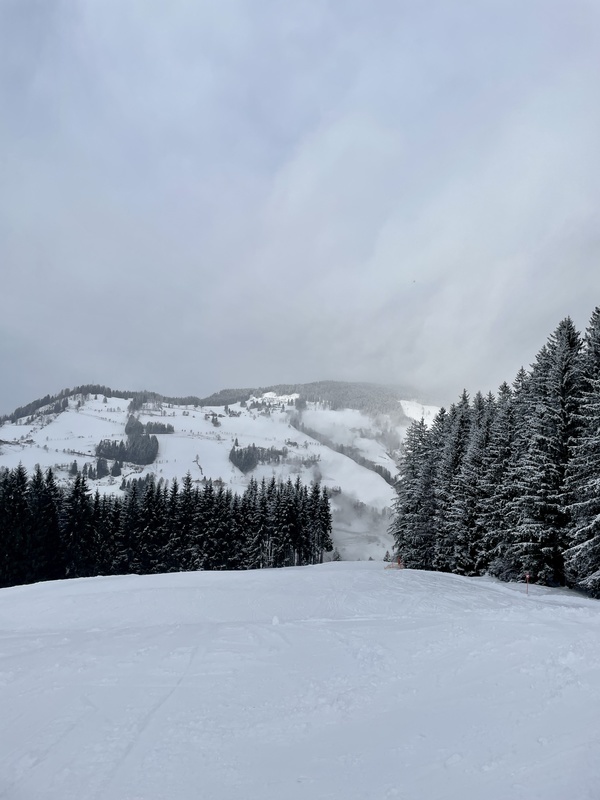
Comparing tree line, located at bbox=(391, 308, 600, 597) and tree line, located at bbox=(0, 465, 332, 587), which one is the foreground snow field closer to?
tree line, located at bbox=(391, 308, 600, 597)

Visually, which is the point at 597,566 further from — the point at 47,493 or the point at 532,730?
the point at 47,493

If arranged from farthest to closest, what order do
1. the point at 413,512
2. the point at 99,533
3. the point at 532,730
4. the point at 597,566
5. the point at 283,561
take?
the point at 283,561
the point at 99,533
the point at 413,512
the point at 597,566
the point at 532,730

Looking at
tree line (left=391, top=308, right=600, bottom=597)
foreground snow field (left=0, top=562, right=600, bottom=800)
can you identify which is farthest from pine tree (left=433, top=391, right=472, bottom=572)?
foreground snow field (left=0, top=562, right=600, bottom=800)

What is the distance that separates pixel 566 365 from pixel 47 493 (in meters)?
47.7

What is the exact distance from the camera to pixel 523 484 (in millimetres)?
26062

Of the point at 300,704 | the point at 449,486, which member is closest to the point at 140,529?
the point at 449,486

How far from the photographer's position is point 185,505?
186 ft

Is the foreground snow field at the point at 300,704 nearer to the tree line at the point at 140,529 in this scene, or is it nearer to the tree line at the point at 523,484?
the tree line at the point at 523,484

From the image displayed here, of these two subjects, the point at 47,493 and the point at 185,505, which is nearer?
the point at 47,493

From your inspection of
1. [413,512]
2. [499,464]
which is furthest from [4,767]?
[413,512]

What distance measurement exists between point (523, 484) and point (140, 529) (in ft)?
145

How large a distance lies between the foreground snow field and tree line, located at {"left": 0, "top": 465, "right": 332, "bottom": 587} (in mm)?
33934

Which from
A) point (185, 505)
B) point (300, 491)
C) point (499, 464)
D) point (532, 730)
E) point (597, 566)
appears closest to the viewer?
point (532, 730)

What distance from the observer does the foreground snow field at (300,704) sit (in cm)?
603
